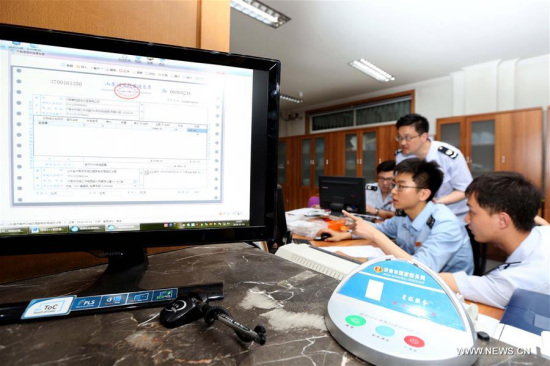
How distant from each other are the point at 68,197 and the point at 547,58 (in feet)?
16.8

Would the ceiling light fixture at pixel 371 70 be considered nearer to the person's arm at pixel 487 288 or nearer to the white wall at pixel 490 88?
the white wall at pixel 490 88

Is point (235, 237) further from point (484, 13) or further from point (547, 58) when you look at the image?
point (547, 58)

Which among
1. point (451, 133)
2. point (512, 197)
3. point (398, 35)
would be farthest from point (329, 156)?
Answer: point (512, 197)

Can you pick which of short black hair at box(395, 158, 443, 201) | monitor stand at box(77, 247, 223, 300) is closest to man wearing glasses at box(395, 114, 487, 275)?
short black hair at box(395, 158, 443, 201)

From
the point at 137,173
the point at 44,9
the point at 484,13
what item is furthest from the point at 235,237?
the point at 484,13

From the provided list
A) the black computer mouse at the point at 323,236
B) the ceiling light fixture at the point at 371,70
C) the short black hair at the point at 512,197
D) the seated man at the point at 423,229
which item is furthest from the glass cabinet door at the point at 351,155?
the short black hair at the point at 512,197

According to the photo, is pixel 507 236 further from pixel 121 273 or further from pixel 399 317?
pixel 121 273

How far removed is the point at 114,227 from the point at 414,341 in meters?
0.48

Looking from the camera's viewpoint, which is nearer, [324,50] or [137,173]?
[137,173]

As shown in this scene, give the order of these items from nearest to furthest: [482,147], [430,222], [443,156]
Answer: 1. [430,222]
2. [443,156]
3. [482,147]

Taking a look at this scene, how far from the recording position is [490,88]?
12.5ft

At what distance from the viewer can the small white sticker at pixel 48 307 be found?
0.40 m

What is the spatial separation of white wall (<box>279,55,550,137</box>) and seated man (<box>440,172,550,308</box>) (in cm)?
335

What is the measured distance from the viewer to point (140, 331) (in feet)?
1.23
